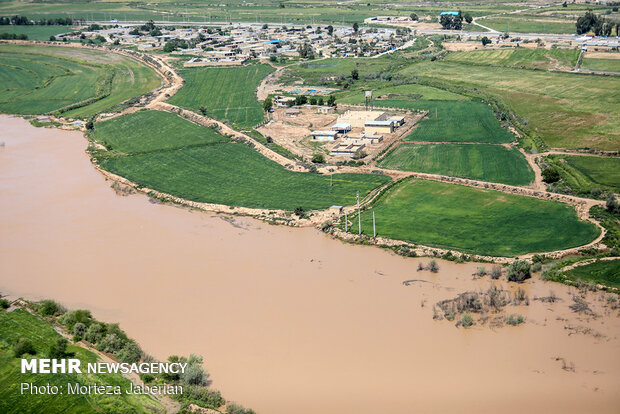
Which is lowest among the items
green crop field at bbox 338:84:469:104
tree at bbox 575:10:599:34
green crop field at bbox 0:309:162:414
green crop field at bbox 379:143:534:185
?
green crop field at bbox 0:309:162:414

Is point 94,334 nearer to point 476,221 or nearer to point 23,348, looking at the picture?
point 23,348

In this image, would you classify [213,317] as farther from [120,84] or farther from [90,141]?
[120,84]

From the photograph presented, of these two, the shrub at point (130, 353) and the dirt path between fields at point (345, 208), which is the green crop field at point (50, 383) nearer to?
the shrub at point (130, 353)

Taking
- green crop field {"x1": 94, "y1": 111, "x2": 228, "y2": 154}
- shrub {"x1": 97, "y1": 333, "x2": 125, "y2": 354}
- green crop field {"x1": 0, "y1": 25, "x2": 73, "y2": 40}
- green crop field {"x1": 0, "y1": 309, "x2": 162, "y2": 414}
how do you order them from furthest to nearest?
green crop field {"x1": 0, "y1": 25, "x2": 73, "y2": 40} → green crop field {"x1": 94, "y1": 111, "x2": 228, "y2": 154} → shrub {"x1": 97, "y1": 333, "x2": 125, "y2": 354} → green crop field {"x1": 0, "y1": 309, "x2": 162, "y2": 414}

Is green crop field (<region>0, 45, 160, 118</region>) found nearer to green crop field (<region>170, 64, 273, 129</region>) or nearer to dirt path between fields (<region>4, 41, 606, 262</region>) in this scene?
green crop field (<region>170, 64, 273, 129</region>)

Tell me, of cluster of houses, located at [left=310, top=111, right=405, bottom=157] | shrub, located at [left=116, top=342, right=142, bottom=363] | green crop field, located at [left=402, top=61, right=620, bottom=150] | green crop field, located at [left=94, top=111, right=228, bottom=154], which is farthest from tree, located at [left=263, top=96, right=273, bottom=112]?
shrub, located at [left=116, top=342, right=142, bottom=363]

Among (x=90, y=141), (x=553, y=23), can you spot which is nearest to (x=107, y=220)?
(x=90, y=141)

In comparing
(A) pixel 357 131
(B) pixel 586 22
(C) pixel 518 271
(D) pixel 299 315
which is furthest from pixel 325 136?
(B) pixel 586 22
